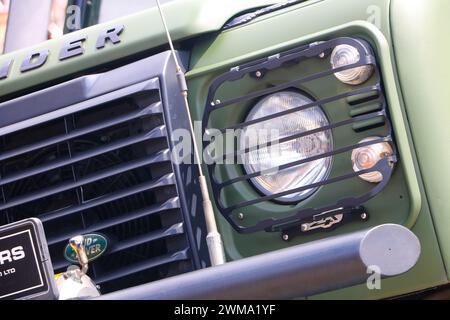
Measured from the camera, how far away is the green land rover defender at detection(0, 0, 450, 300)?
2764 mm

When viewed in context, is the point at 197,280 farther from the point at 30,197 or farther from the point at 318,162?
the point at 30,197

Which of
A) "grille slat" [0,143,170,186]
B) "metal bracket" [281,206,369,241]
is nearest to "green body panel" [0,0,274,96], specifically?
"grille slat" [0,143,170,186]

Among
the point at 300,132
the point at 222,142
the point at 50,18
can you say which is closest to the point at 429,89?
the point at 300,132

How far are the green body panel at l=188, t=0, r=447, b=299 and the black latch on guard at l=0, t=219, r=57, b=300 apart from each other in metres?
0.60

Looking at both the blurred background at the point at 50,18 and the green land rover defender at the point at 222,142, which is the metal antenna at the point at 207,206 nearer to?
the green land rover defender at the point at 222,142

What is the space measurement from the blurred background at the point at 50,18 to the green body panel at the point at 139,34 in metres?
0.73

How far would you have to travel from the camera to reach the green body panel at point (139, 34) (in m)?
3.15

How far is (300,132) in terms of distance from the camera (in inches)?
113

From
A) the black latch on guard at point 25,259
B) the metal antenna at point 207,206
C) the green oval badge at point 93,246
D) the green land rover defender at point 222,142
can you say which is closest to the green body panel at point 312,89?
the green land rover defender at point 222,142

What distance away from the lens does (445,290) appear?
2.86m

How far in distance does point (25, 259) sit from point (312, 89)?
0.89 meters

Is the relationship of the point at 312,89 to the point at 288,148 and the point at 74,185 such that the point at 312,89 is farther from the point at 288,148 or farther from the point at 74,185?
the point at 74,185

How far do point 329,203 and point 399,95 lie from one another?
1.09 feet

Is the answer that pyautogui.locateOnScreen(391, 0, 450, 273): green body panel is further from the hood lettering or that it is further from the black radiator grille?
the hood lettering
